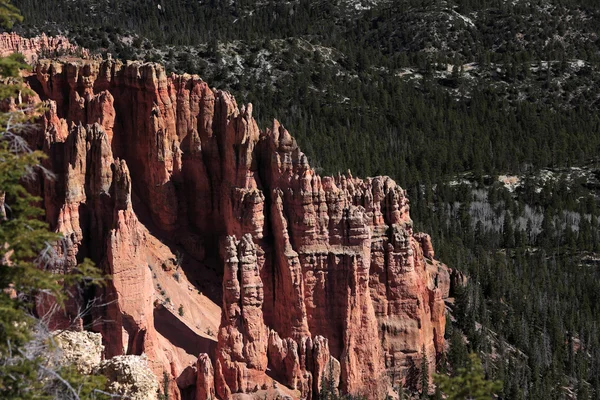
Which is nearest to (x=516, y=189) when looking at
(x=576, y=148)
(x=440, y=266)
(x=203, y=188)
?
(x=576, y=148)

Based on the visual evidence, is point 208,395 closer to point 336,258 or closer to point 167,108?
point 336,258

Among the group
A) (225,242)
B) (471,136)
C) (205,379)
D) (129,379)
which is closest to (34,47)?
(225,242)

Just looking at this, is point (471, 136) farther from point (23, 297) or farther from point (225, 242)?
point (23, 297)

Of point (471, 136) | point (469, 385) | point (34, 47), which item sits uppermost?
point (34, 47)

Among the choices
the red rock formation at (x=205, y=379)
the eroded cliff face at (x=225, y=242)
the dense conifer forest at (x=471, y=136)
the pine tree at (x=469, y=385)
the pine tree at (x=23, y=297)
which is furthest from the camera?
the dense conifer forest at (x=471, y=136)

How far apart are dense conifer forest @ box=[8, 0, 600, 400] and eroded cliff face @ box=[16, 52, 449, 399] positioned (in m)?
7.84

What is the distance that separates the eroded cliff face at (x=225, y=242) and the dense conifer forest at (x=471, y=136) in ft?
25.7

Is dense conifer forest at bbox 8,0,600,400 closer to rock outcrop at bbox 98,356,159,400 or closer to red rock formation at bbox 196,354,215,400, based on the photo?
red rock formation at bbox 196,354,215,400

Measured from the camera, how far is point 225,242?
50.8 metres

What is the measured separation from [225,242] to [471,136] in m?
93.5

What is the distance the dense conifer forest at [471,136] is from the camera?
251ft

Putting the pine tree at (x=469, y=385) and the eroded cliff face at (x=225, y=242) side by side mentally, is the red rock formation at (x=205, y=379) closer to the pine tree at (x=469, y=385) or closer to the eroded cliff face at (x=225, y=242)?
the eroded cliff face at (x=225, y=242)

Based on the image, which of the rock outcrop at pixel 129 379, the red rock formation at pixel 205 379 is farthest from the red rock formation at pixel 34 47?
the rock outcrop at pixel 129 379

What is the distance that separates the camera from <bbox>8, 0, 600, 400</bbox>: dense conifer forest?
7656 cm
